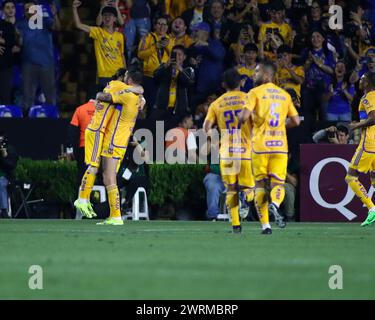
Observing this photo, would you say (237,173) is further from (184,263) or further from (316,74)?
(316,74)

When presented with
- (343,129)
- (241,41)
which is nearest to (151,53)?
(241,41)

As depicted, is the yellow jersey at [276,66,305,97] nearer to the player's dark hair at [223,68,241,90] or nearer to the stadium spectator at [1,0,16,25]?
the stadium spectator at [1,0,16,25]

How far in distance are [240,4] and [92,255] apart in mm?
13334

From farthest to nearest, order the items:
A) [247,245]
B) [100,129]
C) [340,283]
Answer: [100,129] < [247,245] < [340,283]

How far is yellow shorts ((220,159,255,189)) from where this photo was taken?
15.4 m

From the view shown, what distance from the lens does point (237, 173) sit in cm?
1545

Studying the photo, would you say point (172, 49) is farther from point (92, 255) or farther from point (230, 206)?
point (92, 255)

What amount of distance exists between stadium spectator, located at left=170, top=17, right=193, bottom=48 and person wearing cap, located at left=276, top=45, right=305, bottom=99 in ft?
5.72

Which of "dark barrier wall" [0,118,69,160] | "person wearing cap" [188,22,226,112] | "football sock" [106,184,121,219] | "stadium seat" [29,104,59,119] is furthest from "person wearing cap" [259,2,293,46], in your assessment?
"football sock" [106,184,121,219]

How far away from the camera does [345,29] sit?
2400 centimetres

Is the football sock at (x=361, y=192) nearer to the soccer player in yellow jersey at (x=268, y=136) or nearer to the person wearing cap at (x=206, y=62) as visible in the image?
the soccer player in yellow jersey at (x=268, y=136)

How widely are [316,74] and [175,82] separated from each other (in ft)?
9.11

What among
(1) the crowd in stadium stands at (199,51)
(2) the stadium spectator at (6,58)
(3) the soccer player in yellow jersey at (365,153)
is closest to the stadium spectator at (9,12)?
(1) the crowd in stadium stands at (199,51)

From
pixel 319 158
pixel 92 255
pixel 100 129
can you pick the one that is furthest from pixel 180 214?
pixel 92 255
